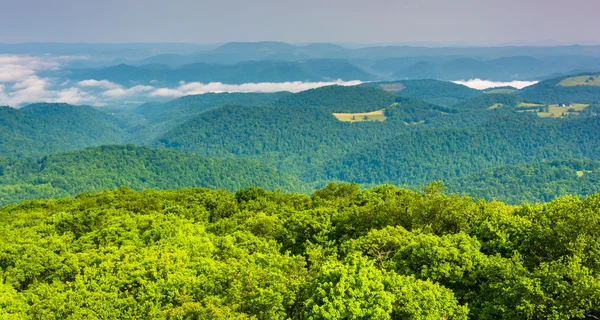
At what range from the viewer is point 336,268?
31609mm

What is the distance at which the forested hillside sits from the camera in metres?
29.9

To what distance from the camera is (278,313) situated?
3130 cm

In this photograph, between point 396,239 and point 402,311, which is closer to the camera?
point 402,311

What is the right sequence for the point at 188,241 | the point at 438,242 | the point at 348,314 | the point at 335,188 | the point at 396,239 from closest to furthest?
the point at 348,314
the point at 438,242
the point at 396,239
the point at 188,241
the point at 335,188

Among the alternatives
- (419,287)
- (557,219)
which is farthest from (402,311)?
(557,219)

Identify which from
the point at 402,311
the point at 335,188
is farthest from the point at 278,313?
the point at 335,188

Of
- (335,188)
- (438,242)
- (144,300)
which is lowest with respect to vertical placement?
(335,188)

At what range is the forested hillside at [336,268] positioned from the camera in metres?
29.9

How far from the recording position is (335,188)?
88688 mm

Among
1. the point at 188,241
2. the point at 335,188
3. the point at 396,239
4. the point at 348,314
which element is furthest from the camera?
the point at 335,188

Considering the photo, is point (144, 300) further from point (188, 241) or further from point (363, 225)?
point (363, 225)

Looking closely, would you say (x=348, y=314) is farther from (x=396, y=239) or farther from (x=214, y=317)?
(x=396, y=239)

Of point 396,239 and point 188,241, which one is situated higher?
point 396,239

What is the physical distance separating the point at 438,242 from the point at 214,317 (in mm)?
18749
